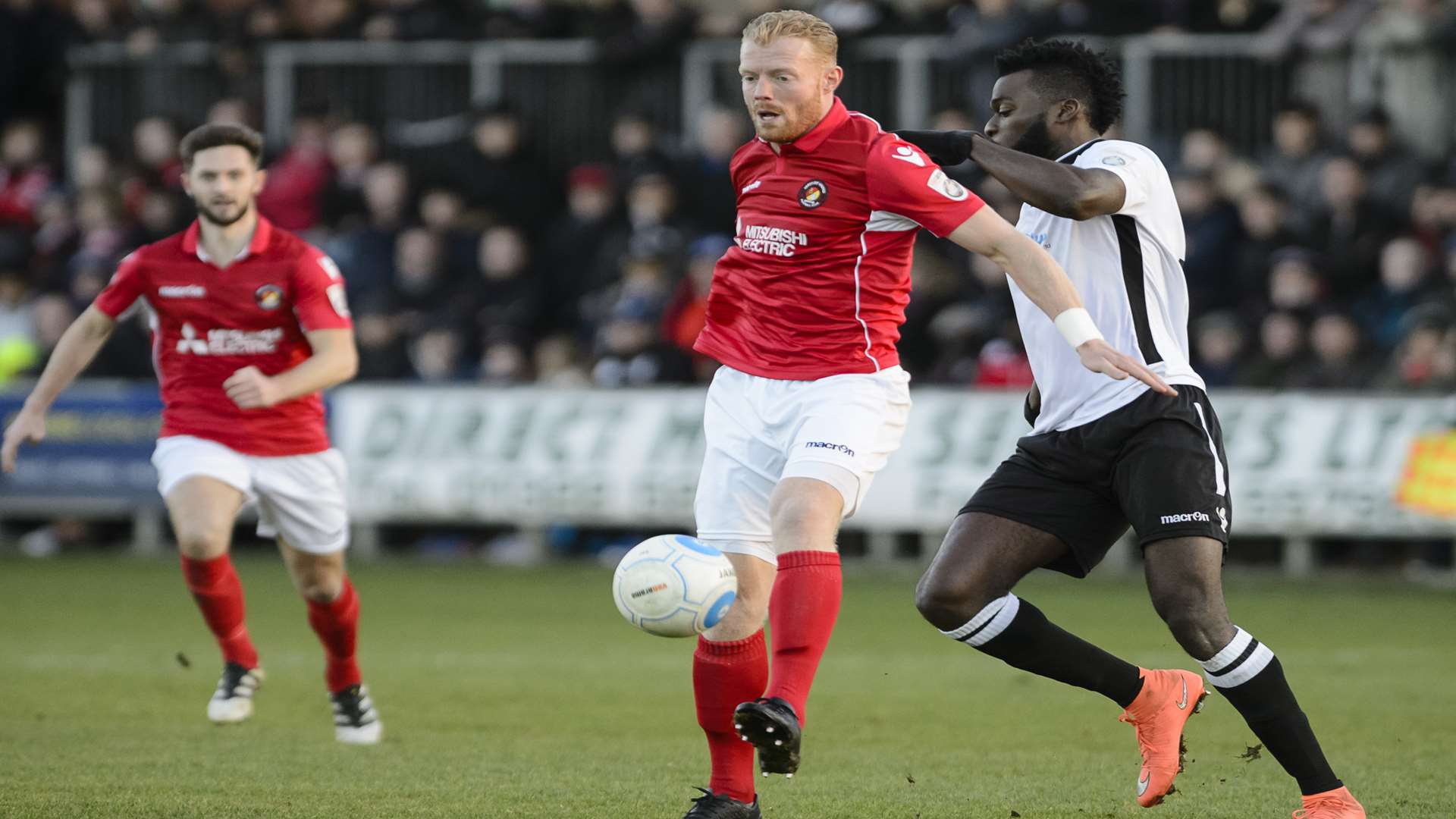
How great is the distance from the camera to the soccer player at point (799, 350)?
5.80 meters

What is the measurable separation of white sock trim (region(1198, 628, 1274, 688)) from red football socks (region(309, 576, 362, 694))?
12.4 feet

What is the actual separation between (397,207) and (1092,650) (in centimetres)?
1255

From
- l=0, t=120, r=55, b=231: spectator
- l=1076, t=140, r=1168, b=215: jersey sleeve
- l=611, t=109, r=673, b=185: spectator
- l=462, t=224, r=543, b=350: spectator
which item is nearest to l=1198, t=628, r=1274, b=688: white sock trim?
l=1076, t=140, r=1168, b=215: jersey sleeve

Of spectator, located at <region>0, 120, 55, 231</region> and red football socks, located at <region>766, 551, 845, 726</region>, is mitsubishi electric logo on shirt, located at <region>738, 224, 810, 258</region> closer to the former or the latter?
red football socks, located at <region>766, 551, 845, 726</region>

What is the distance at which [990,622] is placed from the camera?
6234 millimetres

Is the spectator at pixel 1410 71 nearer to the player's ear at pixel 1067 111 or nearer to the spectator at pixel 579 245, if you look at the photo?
the spectator at pixel 579 245

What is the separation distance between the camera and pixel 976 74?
16516mm

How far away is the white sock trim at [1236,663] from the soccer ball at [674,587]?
1.45m

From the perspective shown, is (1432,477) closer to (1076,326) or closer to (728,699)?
(1076,326)

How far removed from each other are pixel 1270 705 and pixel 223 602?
4481 mm

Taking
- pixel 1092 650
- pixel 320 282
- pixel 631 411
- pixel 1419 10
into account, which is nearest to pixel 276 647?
pixel 320 282

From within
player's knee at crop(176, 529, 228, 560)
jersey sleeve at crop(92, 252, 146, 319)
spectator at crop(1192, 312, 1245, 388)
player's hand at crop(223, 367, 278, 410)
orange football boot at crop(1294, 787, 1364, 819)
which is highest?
jersey sleeve at crop(92, 252, 146, 319)

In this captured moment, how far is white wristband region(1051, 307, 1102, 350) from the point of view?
220 inches

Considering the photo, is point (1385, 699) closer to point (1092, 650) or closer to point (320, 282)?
point (1092, 650)
